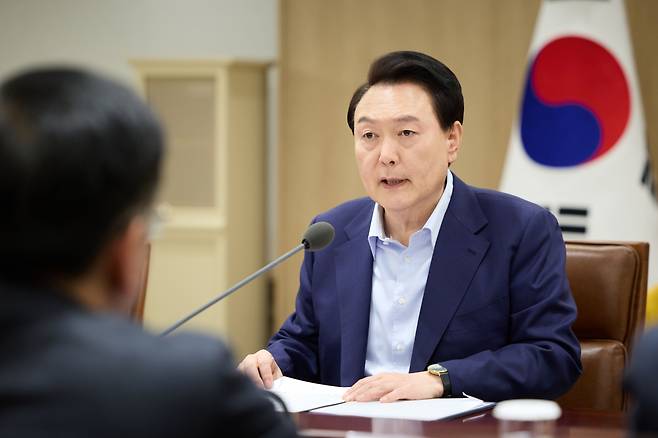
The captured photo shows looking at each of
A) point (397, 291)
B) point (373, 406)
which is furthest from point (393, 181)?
point (373, 406)

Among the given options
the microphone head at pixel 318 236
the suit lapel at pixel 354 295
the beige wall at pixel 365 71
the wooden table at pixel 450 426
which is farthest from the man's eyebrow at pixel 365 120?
the beige wall at pixel 365 71

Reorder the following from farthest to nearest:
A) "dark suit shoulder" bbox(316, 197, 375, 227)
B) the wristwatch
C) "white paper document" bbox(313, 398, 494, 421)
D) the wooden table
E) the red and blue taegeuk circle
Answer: the red and blue taegeuk circle, "dark suit shoulder" bbox(316, 197, 375, 227), the wristwatch, "white paper document" bbox(313, 398, 494, 421), the wooden table

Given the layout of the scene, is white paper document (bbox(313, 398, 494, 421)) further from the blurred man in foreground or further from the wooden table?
the blurred man in foreground

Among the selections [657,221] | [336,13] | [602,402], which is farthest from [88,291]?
[336,13]

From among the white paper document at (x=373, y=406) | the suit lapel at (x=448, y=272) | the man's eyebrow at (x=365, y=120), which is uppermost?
the man's eyebrow at (x=365, y=120)

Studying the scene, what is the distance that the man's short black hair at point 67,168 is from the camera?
3.13 ft

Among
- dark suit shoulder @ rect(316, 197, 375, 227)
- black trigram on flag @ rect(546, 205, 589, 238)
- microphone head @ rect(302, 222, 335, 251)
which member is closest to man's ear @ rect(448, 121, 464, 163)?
dark suit shoulder @ rect(316, 197, 375, 227)

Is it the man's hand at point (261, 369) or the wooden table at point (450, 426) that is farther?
the man's hand at point (261, 369)

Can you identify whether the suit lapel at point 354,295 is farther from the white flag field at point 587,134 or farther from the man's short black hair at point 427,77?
the white flag field at point 587,134

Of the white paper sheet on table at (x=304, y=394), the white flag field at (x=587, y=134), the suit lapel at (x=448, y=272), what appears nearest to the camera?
the white paper sheet on table at (x=304, y=394)

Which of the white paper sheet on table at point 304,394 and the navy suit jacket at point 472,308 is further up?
the navy suit jacket at point 472,308

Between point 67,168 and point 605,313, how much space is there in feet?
5.63

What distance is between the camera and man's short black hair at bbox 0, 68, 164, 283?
3.13ft

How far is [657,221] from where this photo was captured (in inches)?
180
